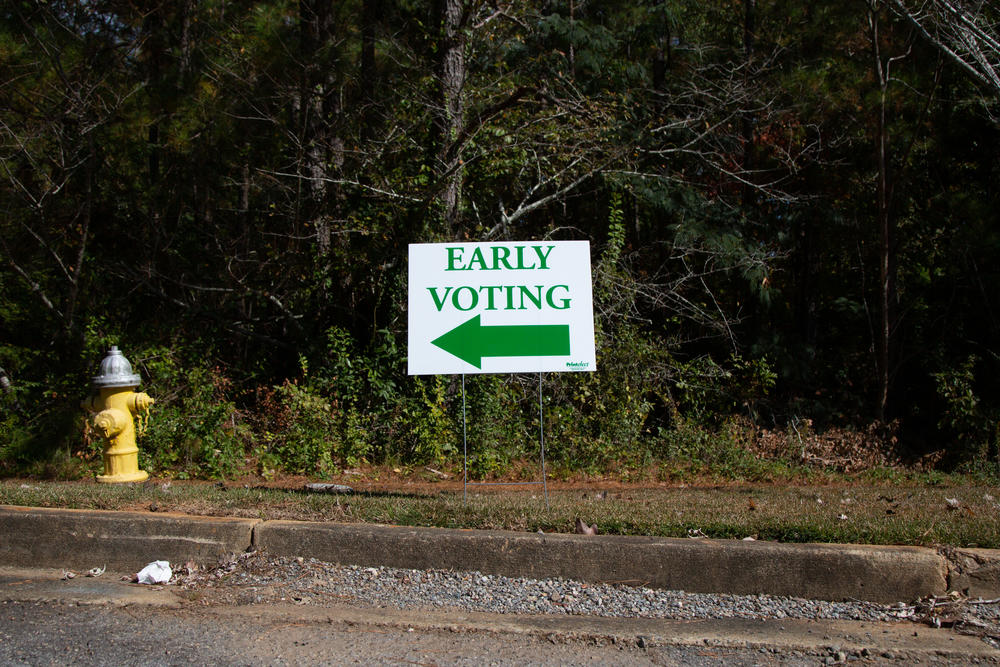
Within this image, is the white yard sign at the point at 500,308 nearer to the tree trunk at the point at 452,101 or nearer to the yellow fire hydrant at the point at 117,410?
the yellow fire hydrant at the point at 117,410

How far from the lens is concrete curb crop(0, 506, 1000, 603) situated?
4.63 metres

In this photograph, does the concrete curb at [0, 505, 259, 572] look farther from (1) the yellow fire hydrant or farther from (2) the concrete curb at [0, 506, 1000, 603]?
(1) the yellow fire hydrant

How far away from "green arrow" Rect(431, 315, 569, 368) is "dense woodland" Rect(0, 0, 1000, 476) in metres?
3.06

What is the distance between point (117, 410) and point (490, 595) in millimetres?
4575

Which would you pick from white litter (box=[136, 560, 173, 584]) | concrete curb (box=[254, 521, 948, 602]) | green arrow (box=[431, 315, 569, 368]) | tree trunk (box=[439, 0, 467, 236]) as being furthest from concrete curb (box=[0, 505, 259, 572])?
tree trunk (box=[439, 0, 467, 236])

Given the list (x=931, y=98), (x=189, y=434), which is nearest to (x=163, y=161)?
(x=189, y=434)

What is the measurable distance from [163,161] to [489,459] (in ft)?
24.0

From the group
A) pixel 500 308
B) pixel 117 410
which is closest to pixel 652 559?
pixel 500 308

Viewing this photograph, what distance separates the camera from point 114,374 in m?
7.57

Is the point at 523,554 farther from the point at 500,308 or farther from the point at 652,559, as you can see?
the point at 500,308

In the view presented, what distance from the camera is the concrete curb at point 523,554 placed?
4.63 metres

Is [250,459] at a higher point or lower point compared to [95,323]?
lower

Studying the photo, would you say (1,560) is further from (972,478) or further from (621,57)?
(621,57)

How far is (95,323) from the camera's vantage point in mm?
10602
